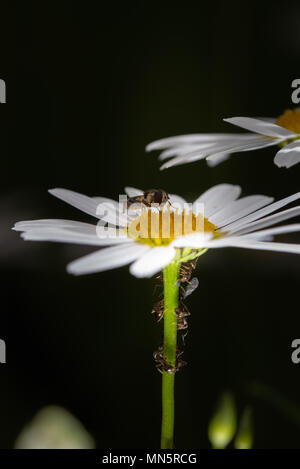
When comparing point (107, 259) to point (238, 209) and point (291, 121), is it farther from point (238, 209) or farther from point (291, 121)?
point (291, 121)

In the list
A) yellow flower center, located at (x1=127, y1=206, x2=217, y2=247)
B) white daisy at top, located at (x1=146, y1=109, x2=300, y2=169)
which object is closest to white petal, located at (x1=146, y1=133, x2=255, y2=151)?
white daisy at top, located at (x1=146, y1=109, x2=300, y2=169)

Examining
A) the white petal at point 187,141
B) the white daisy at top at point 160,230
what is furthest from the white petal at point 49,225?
the white petal at point 187,141

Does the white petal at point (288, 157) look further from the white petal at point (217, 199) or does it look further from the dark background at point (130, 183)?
the dark background at point (130, 183)

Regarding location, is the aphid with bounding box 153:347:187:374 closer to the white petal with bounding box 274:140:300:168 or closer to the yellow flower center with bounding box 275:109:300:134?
A: the white petal with bounding box 274:140:300:168

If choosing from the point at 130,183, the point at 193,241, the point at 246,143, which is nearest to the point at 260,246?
the point at 193,241

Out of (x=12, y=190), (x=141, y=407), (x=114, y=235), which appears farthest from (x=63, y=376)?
(x=114, y=235)

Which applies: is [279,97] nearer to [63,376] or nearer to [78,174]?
[78,174]
